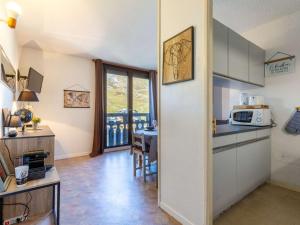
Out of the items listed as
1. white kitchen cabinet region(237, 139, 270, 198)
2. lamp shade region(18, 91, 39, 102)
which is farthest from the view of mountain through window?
white kitchen cabinet region(237, 139, 270, 198)

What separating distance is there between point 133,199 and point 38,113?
3078 millimetres

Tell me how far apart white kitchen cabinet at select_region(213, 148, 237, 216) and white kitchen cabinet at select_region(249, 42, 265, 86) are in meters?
1.33

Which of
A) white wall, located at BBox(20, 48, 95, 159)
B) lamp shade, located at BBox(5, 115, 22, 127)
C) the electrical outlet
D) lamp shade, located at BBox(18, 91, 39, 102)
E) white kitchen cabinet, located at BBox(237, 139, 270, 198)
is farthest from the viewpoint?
white wall, located at BBox(20, 48, 95, 159)

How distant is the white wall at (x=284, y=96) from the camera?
2.47 meters

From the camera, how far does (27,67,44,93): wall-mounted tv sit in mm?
3408

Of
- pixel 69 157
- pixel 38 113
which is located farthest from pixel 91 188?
pixel 38 113

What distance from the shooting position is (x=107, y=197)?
2240 mm

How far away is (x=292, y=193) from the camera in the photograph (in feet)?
7.79

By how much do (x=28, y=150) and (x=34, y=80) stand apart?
242 centimetres

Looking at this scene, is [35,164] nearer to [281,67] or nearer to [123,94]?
[281,67]

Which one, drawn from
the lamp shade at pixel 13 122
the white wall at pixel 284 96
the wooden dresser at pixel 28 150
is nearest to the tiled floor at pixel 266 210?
the white wall at pixel 284 96

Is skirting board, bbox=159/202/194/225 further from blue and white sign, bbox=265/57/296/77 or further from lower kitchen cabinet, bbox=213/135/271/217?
blue and white sign, bbox=265/57/296/77

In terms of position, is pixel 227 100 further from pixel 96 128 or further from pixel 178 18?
pixel 96 128

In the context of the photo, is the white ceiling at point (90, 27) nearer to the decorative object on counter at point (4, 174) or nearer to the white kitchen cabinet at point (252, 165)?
the decorative object on counter at point (4, 174)
